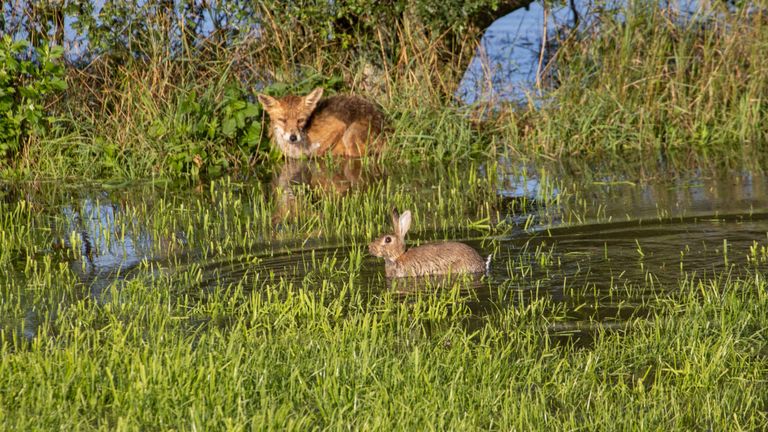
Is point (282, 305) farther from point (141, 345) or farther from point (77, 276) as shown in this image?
point (77, 276)

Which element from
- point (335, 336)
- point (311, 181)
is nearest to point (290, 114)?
point (311, 181)

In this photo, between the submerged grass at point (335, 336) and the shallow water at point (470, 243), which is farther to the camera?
the shallow water at point (470, 243)

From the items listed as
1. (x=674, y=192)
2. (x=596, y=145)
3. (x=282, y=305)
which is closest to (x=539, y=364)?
(x=282, y=305)

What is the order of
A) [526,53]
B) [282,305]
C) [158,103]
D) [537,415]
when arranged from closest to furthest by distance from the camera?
[537,415] < [282,305] < [158,103] < [526,53]

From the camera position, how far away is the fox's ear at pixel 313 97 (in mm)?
13984

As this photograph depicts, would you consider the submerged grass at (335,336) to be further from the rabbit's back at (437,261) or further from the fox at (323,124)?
the fox at (323,124)

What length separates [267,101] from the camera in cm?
1379

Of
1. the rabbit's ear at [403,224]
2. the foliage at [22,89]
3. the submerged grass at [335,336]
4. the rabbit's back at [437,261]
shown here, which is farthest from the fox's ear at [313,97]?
the rabbit's back at [437,261]

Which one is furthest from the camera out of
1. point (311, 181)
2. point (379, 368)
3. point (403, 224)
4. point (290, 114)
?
point (290, 114)

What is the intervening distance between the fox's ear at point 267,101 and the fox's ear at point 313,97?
0.41 meters

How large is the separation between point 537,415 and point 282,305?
2.34 meters

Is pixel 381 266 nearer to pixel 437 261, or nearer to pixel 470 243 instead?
pixel 437 261

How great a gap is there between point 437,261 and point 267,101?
17.9 feet

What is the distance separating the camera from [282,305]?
7535 millimetres
